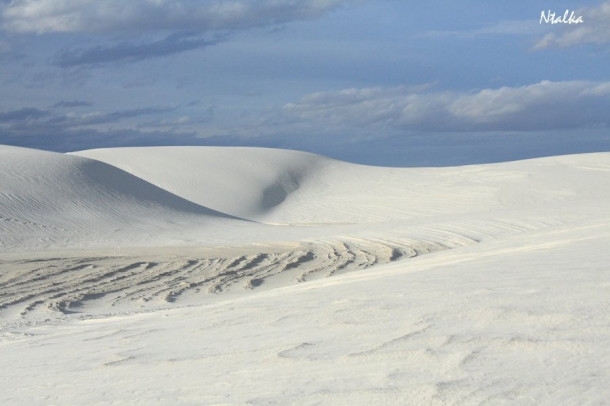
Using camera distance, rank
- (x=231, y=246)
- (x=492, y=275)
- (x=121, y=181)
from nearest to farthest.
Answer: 1. (x=492, y=275)
2. (x=231, y=246)
3. (x=121, y=181)

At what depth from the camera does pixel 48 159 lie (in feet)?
83.6

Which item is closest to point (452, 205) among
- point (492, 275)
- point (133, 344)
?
point (492, 275)

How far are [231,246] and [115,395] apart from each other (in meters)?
13.4

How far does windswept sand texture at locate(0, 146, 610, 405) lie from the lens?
373 cm

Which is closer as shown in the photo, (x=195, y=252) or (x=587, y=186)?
(x=195, y=252)

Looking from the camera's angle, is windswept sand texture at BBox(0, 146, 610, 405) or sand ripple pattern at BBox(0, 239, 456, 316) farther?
sand ripple pattern at BBox(0, 239, 456, 316)

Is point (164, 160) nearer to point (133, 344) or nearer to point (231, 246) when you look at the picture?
point (231, 246)

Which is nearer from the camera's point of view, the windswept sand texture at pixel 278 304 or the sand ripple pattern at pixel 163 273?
the windswept sand texture at pixel 278 304

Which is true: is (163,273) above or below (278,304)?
below

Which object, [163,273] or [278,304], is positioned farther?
[163,273]

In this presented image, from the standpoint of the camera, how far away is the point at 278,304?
6730 millimetres

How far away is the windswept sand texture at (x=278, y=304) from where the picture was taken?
373cm

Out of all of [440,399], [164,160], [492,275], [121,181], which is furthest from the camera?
[164,160]

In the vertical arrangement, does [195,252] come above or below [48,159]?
below
